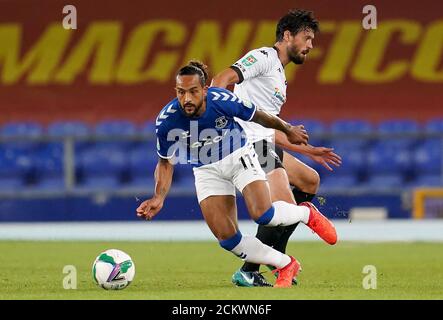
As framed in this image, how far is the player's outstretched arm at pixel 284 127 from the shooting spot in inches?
286

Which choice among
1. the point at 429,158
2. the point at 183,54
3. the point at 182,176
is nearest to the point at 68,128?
the point at 182,176

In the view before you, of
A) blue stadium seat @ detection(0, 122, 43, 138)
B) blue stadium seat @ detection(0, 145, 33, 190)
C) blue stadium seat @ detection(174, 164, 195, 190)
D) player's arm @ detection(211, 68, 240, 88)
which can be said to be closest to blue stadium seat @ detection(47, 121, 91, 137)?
blue stadium seat @ detection(0, 122, 43, 138)

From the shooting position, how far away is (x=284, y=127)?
23.9 feet

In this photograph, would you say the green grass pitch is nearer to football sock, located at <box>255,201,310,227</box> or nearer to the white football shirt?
football sock, located at <box>255,201,310,227</box>

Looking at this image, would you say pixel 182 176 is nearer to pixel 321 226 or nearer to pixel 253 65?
pixel 253 65

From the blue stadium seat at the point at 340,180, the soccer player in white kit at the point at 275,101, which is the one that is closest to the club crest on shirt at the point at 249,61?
the soccer player in white kit at the point at 275,101

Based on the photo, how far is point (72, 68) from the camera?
19797 millimetres

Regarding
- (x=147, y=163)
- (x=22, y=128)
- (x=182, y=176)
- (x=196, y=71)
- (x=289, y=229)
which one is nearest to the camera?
(x=196, y=71)

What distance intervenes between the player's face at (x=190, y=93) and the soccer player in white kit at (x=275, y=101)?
0.63 metres

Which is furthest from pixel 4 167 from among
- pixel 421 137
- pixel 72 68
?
pixel 421 137

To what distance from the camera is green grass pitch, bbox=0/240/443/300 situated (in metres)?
6.79

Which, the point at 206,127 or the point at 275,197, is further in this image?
the point at 275,197

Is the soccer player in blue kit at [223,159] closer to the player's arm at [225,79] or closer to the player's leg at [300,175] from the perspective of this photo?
the player's arm at [225,79]

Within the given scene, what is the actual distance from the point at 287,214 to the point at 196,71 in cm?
118
